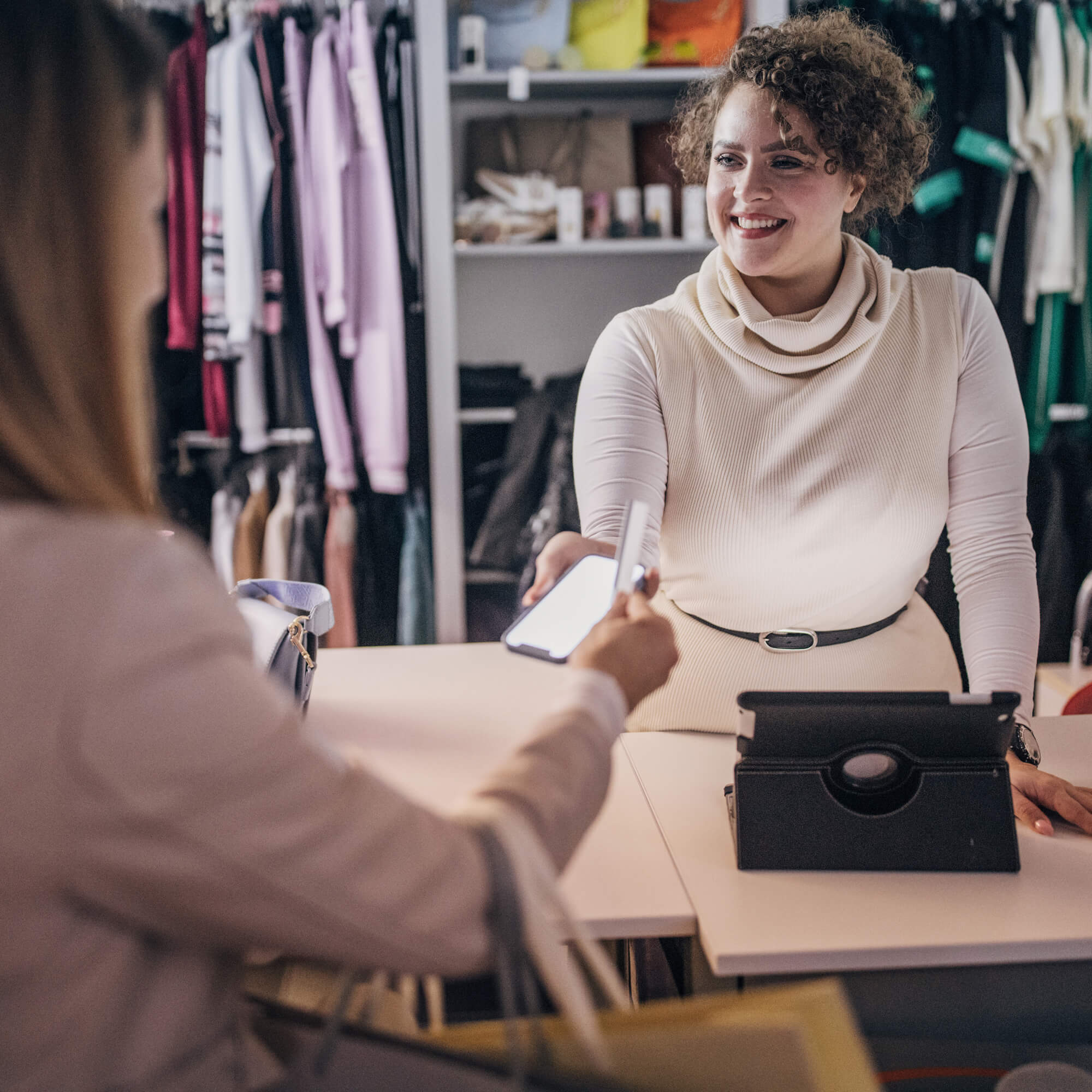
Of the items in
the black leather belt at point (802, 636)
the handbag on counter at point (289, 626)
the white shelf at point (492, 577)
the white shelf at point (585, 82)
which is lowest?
the white shelf at point (492, 577)

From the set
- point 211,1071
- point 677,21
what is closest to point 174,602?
point 211,1071

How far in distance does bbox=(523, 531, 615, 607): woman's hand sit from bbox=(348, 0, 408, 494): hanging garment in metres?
1.69

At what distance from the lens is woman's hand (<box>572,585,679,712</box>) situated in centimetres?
89

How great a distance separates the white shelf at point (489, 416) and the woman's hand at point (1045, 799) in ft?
6.61

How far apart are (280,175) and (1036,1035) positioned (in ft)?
8.57

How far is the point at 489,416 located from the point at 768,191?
1604 mm

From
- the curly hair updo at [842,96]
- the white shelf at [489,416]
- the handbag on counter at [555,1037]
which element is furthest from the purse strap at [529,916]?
the white shelf at [489,416]

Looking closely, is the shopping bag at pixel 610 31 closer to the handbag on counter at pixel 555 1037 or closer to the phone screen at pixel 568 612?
the phone screen at pixel 568 612

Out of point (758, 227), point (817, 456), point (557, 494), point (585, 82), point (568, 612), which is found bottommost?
point (557, 494)

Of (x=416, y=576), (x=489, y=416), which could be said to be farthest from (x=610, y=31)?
(x=416, y=576)

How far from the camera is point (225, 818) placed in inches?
23.0

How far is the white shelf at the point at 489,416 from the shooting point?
3.04 meters

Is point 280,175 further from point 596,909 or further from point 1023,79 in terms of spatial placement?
point 596,909

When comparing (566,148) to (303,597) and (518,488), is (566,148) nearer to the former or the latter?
(518,488)
